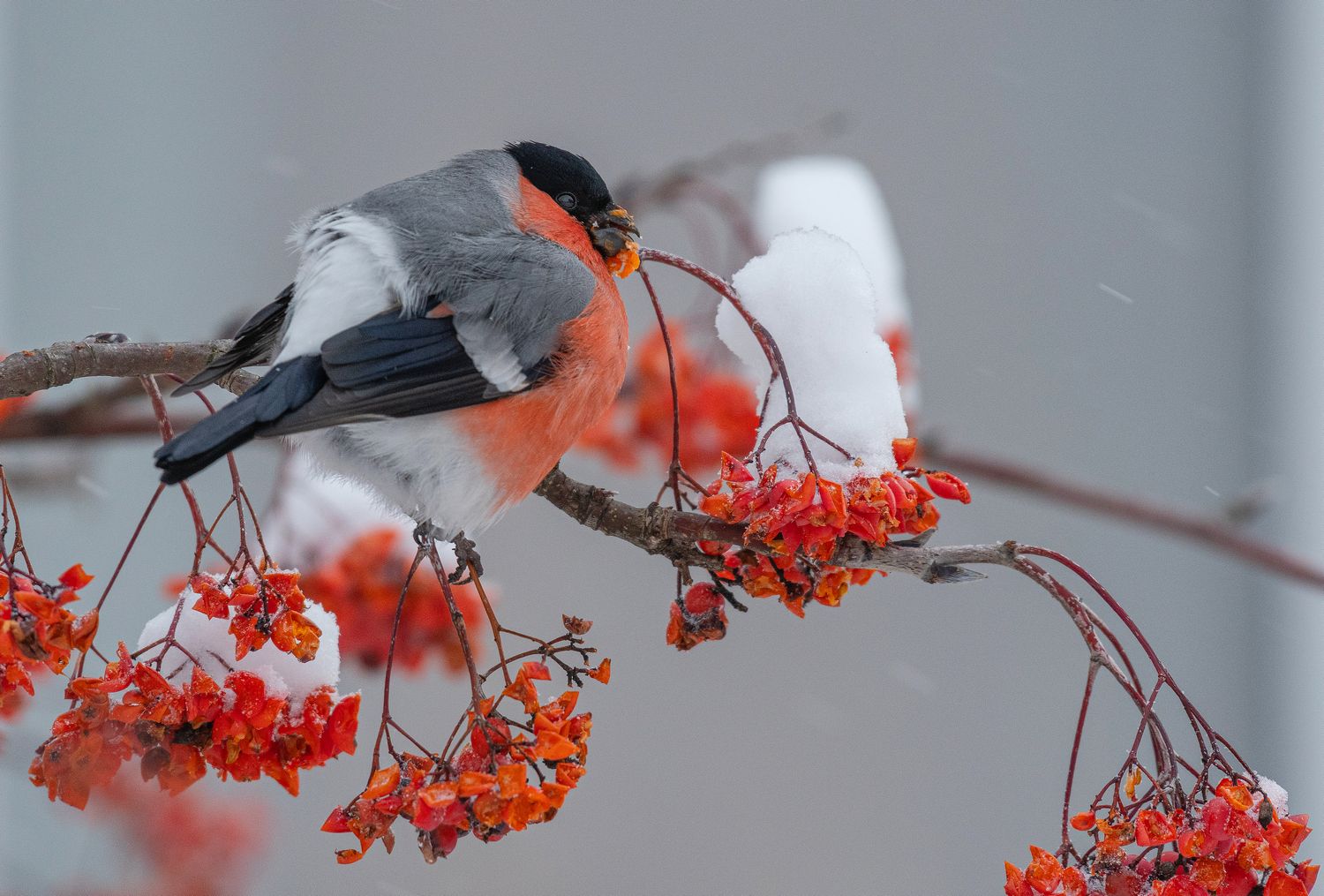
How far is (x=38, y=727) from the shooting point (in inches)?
71.6

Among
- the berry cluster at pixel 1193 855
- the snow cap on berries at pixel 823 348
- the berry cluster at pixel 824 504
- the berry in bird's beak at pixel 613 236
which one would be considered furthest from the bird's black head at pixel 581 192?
the berry cluster at pixel 1193 855

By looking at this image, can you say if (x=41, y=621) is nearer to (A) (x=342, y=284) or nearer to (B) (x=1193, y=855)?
(A) (x=342, y=284)

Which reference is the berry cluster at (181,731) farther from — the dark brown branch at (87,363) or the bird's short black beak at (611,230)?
the bird's short black beak at (611,230)

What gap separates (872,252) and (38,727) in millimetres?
1469

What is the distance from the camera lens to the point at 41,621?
1.93 ft

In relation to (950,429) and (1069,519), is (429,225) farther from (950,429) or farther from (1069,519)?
(1069,519)

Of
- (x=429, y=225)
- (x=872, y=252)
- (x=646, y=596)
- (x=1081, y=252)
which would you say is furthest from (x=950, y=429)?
(x=429, y=225)

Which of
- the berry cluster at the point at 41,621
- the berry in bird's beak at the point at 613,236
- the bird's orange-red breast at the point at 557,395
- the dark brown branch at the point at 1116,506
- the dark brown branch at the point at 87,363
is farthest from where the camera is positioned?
the dark brown branch at the point at 1116,506

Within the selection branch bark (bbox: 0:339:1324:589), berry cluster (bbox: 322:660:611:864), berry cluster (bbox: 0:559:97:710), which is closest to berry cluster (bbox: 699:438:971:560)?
branch bark (bbox: 0:339:1324:589)

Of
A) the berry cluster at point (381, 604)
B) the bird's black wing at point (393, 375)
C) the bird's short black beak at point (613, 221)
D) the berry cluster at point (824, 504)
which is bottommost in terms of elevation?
the berry cluster at point (381, 604)

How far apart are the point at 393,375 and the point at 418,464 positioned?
8 centimetres

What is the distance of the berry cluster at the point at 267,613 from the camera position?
65cm

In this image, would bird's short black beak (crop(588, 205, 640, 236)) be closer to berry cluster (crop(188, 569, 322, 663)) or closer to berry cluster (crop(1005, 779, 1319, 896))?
berry cluster (crop(188, 569, 322, 663))

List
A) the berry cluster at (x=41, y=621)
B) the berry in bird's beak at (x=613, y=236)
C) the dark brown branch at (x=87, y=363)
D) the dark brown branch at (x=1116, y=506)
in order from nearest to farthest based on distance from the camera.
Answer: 1. the berry cluster at (x=41, y=621)
2. the dark brown branch at (x=87, y=363)
3. the berry in bird's beak at (x=613, y=236)
4. the dark brown branch at (x=1116, y=506)
